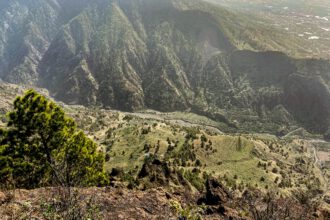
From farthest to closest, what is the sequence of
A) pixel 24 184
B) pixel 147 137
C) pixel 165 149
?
1. pixel 147 137
2. pixel 165 149
3. pixel 24 184

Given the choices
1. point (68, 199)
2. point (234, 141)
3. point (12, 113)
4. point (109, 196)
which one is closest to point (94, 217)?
point (68, 199)

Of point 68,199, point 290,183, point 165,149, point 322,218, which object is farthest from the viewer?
point 165,149

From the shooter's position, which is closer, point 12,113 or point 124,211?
point 124,211

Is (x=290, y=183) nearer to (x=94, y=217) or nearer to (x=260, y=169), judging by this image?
(x=260, y=169)

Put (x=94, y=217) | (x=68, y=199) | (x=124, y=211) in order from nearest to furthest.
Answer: (x=68, y=199) < (x=94, y=217) < (x=124, y=211)

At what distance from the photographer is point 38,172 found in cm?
3781

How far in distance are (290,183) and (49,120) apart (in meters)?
101

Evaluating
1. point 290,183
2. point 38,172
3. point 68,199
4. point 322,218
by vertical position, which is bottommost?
point 290,183

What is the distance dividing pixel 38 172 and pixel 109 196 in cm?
1694

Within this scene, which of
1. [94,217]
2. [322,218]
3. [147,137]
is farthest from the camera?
[147,137]

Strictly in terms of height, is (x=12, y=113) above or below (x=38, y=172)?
above

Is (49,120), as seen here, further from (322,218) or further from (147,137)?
(147,137)

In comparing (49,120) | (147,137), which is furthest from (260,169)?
(49,120)

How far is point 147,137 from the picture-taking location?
456 feet
